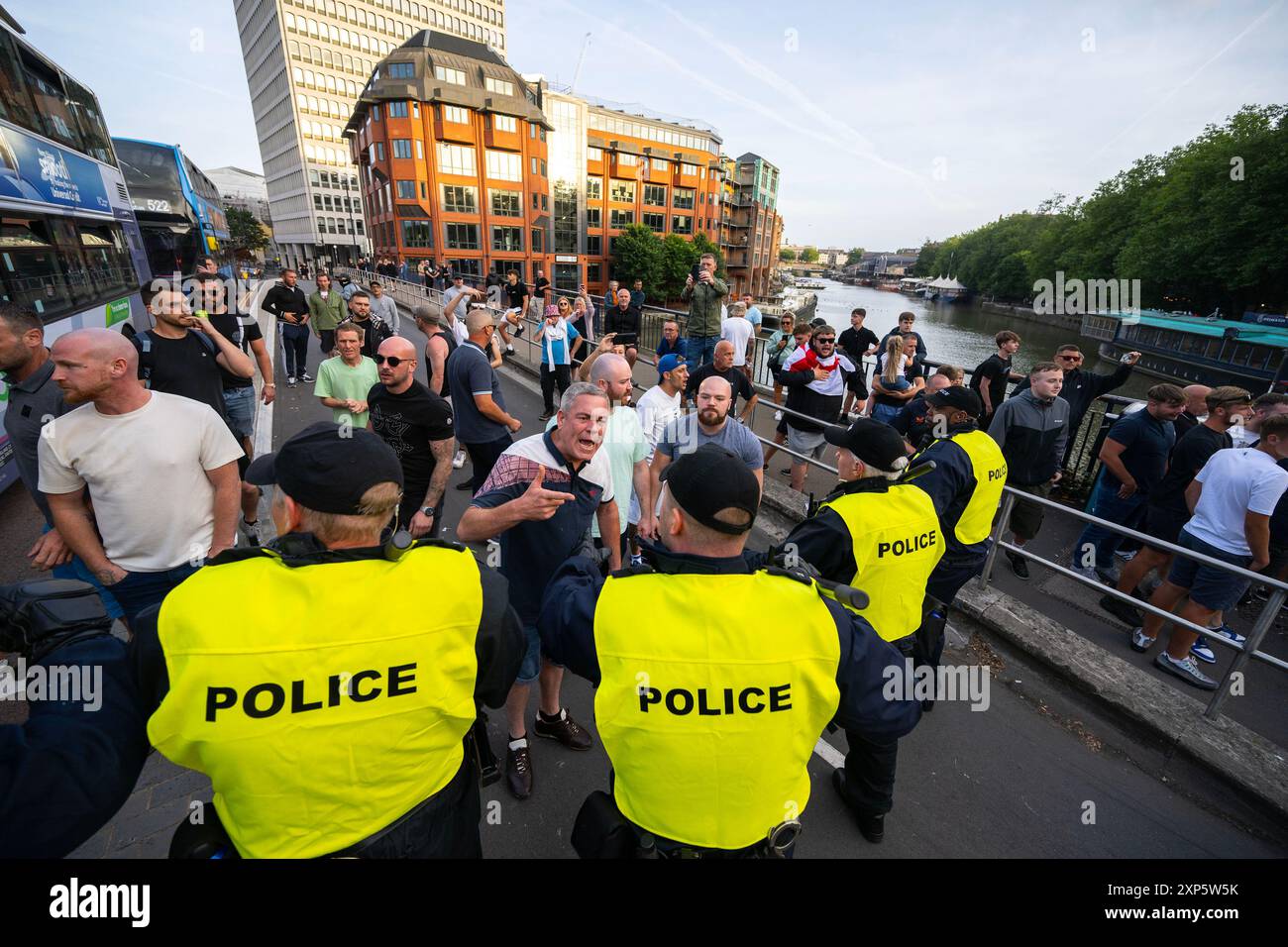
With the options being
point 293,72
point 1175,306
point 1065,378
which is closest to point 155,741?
point 1065,378

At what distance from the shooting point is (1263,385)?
22.9 meters

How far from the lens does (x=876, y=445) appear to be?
267cm

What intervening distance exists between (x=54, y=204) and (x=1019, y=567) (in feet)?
43.8

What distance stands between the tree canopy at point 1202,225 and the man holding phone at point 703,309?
79.3 feet

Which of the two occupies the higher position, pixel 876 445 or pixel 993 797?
pixel 876 445

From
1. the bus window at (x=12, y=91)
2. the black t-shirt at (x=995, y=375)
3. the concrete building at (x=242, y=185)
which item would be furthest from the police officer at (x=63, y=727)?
the concrete building at (x=242, y=185)

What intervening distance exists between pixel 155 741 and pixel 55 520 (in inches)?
91.8

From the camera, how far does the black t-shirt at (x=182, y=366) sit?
4246mm

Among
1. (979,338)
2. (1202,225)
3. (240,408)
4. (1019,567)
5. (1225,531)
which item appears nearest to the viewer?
(1225,531)

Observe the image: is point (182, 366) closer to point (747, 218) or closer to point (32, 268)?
point (32, 268)

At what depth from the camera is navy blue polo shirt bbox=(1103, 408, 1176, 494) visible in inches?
196

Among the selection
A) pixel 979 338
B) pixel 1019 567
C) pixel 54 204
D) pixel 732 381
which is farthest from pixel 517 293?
pixel 979 338
